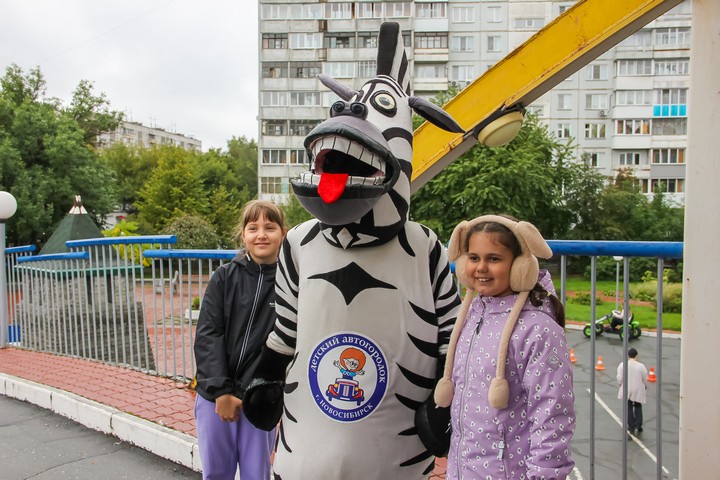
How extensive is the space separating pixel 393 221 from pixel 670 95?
1646 inches

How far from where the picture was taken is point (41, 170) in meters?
21.1

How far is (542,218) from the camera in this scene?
83.5 feet

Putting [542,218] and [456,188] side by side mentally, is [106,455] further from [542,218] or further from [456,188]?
[542,218]

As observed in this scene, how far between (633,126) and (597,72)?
4.46 metres

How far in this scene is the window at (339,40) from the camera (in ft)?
131

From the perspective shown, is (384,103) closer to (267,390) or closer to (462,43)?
(267,390)

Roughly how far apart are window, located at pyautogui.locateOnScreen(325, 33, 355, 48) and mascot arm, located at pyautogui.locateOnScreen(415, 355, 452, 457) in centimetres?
4039

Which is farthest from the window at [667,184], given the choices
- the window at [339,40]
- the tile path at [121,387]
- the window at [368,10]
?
the tile path at [121,387]

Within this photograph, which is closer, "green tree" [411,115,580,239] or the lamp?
the lamp

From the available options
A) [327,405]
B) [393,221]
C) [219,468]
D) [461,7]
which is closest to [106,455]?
[219,468]

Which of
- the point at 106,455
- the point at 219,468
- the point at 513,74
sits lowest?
the point at 106,455

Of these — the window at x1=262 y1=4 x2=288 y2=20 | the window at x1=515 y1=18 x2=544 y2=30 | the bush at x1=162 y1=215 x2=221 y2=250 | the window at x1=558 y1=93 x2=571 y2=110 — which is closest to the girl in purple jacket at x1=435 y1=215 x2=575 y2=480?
the bush at x1=162 y1=215 x2=221 y2=250

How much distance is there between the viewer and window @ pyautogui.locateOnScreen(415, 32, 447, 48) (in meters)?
40.2

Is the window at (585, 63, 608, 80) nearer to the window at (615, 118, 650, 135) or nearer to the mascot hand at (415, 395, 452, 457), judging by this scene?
the window at (615, 118, 650, 135)
